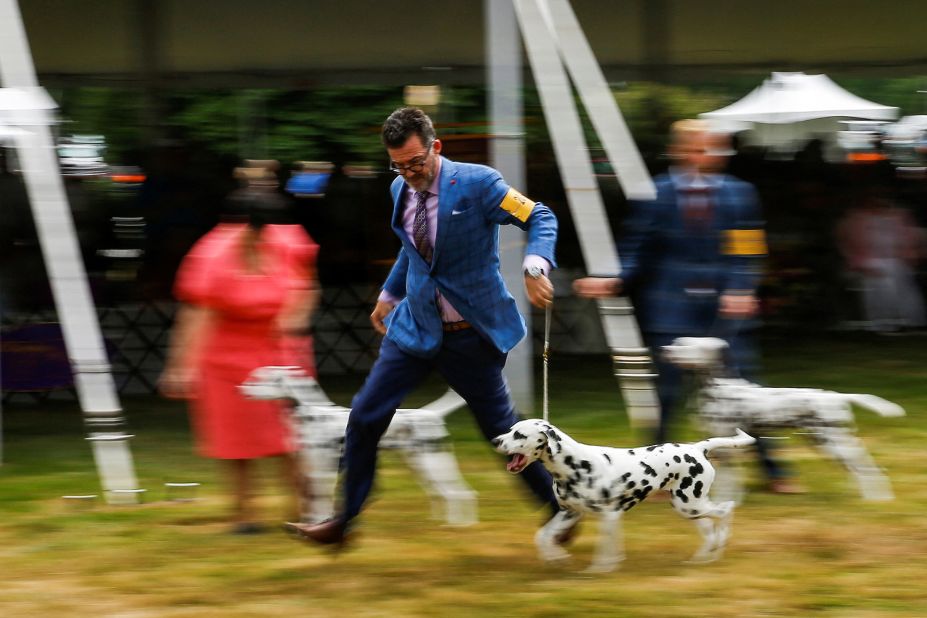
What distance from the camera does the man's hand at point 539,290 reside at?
16.2 feet

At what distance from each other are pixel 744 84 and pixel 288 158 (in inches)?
160

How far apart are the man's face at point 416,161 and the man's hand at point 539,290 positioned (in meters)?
0.56

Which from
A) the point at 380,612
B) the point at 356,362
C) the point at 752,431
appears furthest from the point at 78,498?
the point at 356,362

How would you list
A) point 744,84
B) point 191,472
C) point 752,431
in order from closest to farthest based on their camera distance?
point 752,431
point 191,472
point 744,84

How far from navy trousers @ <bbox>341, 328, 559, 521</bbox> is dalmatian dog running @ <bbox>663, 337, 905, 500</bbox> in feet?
3.78

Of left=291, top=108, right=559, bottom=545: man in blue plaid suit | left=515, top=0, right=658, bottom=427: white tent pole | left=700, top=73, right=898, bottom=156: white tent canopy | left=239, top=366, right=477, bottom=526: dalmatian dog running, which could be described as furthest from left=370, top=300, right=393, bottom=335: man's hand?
left=700, top=73, right=898, bottom=156: white tent canopy

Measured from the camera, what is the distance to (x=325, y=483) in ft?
20.0

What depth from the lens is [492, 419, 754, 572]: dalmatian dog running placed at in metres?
5.24

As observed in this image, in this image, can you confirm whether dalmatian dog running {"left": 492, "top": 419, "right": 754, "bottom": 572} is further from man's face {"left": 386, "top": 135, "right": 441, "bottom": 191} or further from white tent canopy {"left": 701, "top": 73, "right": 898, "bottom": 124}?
white tent canopy {"left": 701, "top": 73, "right": 898, "bottom": 124}

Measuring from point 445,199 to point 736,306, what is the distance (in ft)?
5.93

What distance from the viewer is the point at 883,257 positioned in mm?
13008

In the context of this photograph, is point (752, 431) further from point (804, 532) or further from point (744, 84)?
point (744, 84)

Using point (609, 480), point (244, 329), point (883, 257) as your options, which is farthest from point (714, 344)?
point (883, 257)

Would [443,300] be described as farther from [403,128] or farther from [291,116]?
[291,116]
